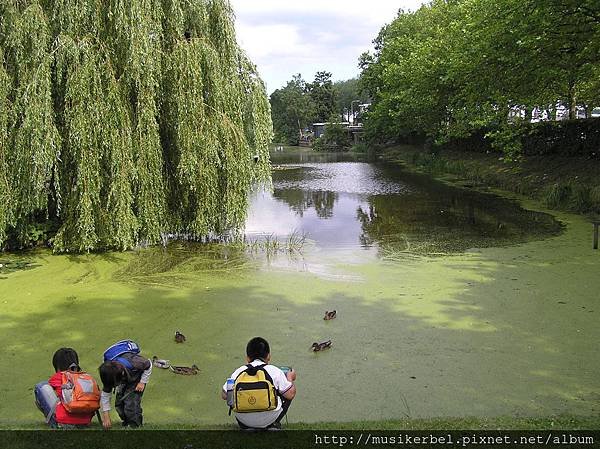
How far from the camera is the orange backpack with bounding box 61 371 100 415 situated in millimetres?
3803

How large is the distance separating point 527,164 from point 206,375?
18750 millimetres

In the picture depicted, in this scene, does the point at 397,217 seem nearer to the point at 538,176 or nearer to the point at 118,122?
the point at 538,176

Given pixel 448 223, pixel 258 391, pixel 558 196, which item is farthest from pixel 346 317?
pixel 558 196

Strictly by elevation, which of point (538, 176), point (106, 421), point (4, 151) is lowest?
point (106, 421)

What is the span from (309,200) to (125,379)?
16.8 m

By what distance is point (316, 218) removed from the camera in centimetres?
1617

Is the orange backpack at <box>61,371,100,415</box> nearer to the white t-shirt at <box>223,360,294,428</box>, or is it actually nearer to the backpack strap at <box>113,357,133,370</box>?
the backpack strap at <box>113,357,133,370</box>

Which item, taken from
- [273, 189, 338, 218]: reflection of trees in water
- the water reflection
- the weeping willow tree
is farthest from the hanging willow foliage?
[273, 189, 338, 218]: reflection of trees in water

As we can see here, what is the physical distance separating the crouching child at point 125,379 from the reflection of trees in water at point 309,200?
12744mm

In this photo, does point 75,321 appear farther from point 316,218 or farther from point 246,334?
point 316,218

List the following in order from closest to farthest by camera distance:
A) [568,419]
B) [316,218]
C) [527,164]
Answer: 1. [568,419]
2. [316,218]
3. [527,164]

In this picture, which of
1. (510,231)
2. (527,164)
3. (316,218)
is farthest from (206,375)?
(527,164)

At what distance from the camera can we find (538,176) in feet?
63.2

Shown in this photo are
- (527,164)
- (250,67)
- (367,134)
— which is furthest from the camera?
(367,134)
